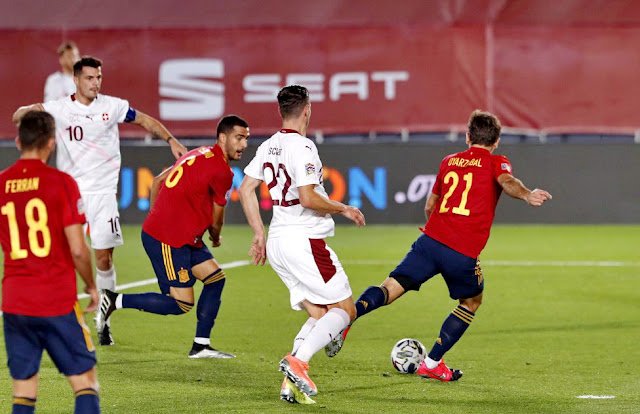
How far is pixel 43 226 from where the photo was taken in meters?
4.97

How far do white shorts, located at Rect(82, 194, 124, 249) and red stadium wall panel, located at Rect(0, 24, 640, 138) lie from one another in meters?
10.3

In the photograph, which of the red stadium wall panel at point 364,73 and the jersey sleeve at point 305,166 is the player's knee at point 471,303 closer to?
the jersey sleeve at point 305,166

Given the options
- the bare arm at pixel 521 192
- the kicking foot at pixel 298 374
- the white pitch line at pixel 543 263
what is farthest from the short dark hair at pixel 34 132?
the white pitch line at pixel 543 263

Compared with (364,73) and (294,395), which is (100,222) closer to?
(294,395)

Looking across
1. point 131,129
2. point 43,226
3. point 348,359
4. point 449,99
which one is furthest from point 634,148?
point 43,226

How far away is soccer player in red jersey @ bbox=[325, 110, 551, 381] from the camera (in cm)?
726

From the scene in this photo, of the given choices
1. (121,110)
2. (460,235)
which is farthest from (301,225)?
(121,110)

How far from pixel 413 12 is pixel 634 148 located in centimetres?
442

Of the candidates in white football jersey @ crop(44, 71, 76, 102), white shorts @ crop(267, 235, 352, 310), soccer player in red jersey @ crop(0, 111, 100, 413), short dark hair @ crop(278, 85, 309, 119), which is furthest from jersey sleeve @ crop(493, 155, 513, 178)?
white football jersey @ crop(44, 71, 76, 102)

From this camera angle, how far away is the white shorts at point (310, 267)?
6711 millimetres

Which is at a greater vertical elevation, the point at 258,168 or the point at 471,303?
the point at 258,168

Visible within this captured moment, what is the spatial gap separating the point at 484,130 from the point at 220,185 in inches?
78.9

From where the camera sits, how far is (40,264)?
5.01 meters

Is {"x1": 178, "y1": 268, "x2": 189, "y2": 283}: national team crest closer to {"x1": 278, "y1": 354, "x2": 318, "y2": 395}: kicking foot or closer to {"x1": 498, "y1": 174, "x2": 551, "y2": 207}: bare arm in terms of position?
{"x1": 278, "y1": 354, "x2": 318, "y2": 395}: kicking foot
